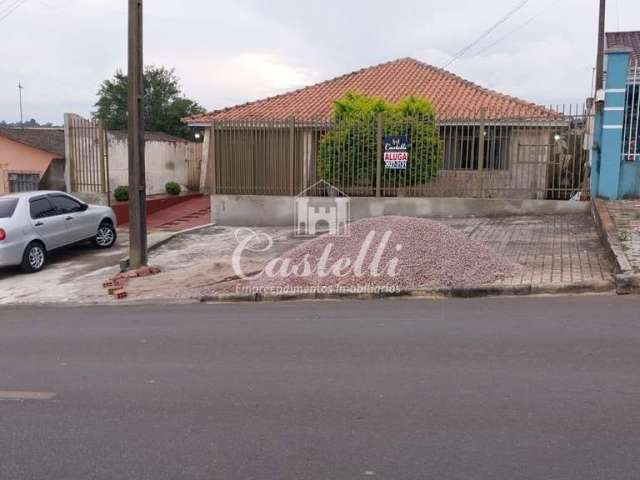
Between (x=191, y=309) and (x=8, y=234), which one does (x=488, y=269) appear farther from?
(x=8, y=234)

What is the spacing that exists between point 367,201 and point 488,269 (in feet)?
23.5

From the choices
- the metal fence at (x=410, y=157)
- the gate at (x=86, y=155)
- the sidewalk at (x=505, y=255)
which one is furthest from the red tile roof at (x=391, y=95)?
the sidewalk at (x=505, y=255)

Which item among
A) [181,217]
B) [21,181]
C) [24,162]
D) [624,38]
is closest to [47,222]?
[181,217]

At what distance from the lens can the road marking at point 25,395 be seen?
16.7 feet

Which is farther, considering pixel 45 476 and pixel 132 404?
pixel 132 404

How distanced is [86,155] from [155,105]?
111ft

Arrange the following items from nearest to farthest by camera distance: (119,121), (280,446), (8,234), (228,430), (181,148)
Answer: (280,446) < (228,430) < (8,234) < (181,148) < (119,121)

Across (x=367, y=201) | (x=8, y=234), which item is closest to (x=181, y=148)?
(x=367, y=201)

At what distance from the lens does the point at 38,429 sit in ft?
14.4

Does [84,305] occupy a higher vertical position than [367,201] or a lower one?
lower

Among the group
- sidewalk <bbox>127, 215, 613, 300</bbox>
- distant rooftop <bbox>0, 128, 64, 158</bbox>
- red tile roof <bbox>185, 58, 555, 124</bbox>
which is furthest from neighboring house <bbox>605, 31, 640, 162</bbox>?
distant rooftop <bbox>0, 128, 64, 158</bbox>

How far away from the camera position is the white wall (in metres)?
20.4

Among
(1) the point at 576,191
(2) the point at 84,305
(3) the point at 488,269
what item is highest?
(1) the point at 576,191

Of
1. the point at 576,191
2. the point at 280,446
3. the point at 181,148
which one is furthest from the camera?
the point at 181,148
